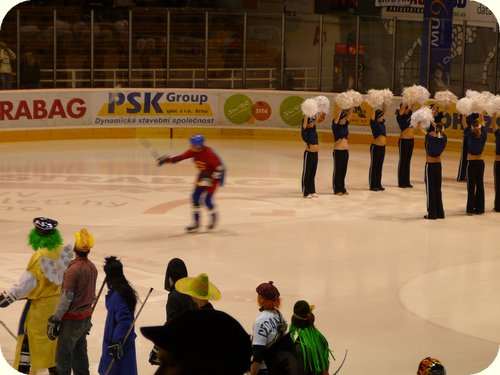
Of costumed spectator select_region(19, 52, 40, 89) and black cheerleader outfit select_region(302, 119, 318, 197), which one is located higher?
costumed spectator select_region(19, 52, 40, 89)

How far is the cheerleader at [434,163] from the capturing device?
15211 millimetres

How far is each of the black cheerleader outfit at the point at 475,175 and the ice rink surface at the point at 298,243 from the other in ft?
0.81

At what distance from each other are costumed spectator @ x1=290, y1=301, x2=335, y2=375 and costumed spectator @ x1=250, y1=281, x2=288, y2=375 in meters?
0.11

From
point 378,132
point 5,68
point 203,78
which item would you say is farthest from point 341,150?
point 5,68

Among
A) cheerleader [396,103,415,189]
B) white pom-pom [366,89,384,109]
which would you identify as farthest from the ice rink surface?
white pom-pom [366,89,384,109]

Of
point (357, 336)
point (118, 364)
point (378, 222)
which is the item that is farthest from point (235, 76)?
point (118, 364)

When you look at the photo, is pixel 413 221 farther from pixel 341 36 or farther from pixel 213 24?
pixel 213 24

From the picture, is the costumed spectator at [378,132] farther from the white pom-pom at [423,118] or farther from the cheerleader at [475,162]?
the white pom-pom at [423,118]

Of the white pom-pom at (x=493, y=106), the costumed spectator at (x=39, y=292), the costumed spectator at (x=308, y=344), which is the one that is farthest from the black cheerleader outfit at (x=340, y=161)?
the costumed spectator at (x=308, y=344)

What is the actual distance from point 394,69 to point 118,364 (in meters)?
18.7

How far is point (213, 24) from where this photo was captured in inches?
1084

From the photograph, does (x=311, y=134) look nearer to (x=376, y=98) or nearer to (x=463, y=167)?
(x=376, y=98)

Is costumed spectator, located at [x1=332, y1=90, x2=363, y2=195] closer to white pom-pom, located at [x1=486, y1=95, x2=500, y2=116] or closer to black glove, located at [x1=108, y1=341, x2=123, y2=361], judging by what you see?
white pom-pom, located at [x1=486, y1=95, x2=500, y2=116]

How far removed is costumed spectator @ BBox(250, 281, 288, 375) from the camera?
5906mm
